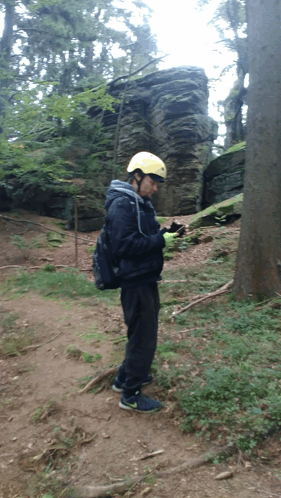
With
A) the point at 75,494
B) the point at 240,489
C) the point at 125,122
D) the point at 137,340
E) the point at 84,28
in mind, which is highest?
the point at 84,28

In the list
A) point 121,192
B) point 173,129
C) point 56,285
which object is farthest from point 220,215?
point 121,192

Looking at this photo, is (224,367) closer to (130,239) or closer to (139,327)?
(139,327)

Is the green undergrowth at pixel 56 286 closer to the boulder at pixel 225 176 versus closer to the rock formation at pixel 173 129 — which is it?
the rock formation at pixel 173 129

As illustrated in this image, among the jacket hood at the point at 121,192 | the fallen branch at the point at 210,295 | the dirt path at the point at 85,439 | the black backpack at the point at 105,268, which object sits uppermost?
the jacket hood at the point at 121,192

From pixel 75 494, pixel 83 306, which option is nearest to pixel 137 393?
pixel 75 494

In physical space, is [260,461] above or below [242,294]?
below

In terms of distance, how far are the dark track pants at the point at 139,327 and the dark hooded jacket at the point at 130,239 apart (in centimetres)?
12

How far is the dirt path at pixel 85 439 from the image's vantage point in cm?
245

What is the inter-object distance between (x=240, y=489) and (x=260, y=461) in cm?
32

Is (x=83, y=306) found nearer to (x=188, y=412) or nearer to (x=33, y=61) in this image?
(x=188, y=412)

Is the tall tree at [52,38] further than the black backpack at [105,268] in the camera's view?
Yes

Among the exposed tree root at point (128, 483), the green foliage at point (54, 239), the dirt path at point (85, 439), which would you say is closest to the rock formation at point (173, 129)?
the green foliage at point (54, 239)

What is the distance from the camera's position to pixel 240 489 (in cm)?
231

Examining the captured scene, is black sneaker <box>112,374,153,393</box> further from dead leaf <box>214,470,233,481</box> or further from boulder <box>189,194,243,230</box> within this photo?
boulder <box>189,194,243,230</box>
